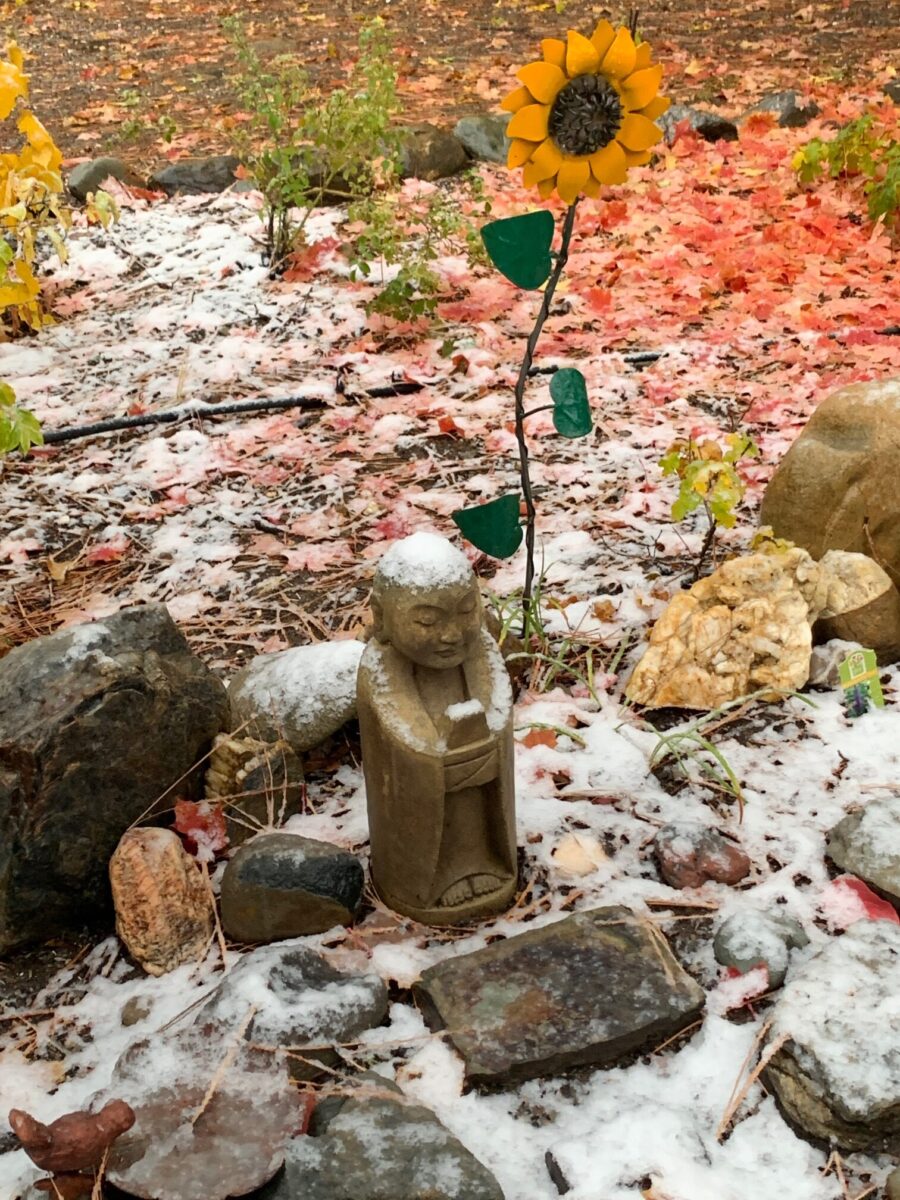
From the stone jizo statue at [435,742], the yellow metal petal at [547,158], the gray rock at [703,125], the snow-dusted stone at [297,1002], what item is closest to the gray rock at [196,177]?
the gray rock at [703,125]

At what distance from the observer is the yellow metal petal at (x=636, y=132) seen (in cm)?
243

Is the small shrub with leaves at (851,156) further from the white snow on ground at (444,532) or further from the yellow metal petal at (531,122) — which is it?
the yellow metal petal at (531,122)

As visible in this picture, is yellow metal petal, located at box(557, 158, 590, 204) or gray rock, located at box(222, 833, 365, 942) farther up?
yellow metal petal, located at box(557, 158, 590, 204)

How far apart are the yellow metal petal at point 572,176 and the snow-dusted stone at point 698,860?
1486mm

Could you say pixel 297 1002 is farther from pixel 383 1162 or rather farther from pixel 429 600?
pixel 429 600

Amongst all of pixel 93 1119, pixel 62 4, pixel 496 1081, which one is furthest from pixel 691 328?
pixel 62 4

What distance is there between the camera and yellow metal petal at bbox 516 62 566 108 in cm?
237

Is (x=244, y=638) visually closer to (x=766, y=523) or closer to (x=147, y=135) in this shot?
(x=766, y=523)

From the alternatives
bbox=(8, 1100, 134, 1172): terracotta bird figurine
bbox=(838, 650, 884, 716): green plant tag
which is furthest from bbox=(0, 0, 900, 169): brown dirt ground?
bbox=(8, 1100, 134, 1172): terracotta bird figurine

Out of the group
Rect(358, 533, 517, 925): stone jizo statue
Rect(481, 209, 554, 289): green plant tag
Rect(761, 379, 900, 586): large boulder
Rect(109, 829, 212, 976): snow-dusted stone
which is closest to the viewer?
Rect(358, 533, 517, 925): stone jizo statue

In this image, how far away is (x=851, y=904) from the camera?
2.37 m

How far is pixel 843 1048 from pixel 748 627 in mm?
1275

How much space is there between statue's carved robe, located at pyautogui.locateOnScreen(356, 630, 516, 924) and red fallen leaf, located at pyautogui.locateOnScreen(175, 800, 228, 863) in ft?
1.45

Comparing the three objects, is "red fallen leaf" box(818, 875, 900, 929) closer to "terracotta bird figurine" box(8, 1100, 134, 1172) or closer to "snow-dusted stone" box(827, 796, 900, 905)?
"snow-dusted stone" box(827, 796, 900, 905)
